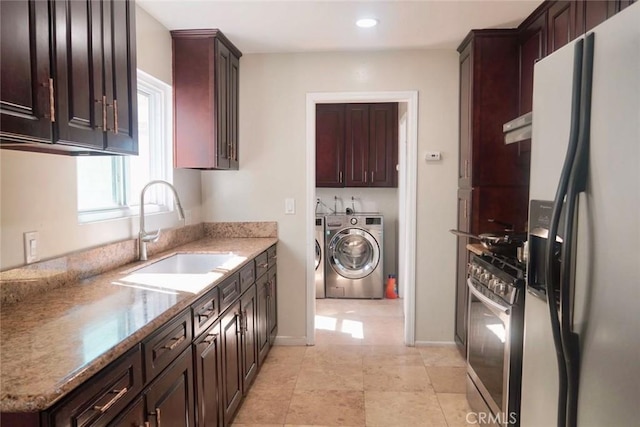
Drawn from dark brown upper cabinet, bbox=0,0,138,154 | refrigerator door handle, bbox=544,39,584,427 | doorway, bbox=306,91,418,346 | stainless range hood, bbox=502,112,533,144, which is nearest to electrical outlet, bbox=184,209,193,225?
doorway, bbox=306,91,418,346

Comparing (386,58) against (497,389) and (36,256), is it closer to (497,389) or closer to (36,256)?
(497,389)

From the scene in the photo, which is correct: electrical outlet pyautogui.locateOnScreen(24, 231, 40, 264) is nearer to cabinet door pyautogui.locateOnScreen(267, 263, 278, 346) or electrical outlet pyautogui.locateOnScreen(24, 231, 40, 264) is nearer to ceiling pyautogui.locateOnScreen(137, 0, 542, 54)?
ceiling pyautogui.locateOnScreen(137, 0, 542, 54)

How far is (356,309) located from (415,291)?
125 cm

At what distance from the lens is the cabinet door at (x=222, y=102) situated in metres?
2.96

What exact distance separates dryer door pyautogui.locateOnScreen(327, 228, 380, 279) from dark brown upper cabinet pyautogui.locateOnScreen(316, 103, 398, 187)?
0.59 meters

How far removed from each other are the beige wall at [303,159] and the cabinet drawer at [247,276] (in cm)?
76

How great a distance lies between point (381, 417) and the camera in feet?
7.97

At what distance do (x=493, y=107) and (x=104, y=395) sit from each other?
2.82 metres

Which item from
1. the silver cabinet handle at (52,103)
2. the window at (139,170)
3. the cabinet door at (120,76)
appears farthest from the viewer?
the window at (139,170)

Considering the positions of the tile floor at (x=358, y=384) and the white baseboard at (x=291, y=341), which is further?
the white baseboard at (x=291, y=341)

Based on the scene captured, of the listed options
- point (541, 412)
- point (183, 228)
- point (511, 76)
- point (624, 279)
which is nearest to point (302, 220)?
point (183, 228)
